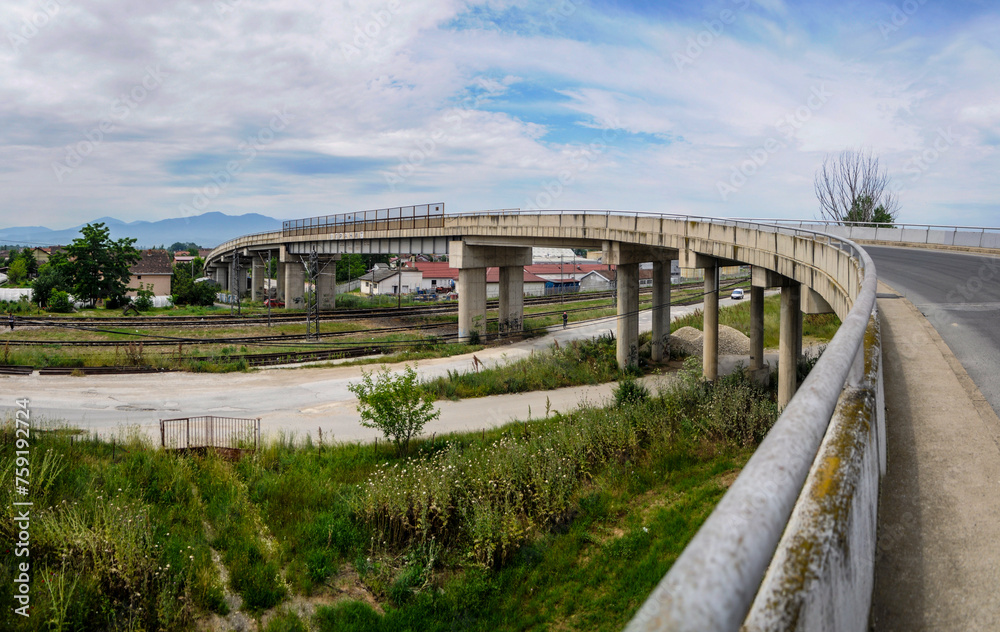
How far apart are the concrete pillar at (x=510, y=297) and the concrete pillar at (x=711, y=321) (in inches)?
603

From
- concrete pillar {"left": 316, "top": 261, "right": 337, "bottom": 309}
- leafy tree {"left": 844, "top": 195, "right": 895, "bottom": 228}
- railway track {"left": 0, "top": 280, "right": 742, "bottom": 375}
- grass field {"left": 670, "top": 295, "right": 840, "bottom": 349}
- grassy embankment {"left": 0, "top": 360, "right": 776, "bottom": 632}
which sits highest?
leafy tree {"left": 844, "top": 195, "right": 895, "bottom": 228}

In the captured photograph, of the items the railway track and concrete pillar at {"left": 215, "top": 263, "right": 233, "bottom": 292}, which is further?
concrete pillar at {"left": 215, "top": 263, "right": 233, "bottom": 292}

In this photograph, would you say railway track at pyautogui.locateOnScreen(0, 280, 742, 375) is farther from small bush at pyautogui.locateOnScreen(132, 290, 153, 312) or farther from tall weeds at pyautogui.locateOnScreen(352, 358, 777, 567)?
small bush at pyautogui.locateOnScreen(132, 290, 153, 312)

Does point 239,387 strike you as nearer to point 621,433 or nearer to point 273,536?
point 273,536

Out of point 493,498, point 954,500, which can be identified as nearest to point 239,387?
point 493,498

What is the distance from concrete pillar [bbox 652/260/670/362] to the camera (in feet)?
106

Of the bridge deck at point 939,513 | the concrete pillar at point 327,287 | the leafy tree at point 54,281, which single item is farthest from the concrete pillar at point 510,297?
the leafy tree at point 54,281

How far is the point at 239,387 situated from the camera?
2552 cm

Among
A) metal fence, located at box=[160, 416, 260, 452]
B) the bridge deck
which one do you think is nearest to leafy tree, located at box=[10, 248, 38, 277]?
metal fence, located at box=[160, 416, 260, 452]

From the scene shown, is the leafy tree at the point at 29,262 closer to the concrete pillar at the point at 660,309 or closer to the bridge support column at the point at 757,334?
the concrete pillar at the point at 660,309

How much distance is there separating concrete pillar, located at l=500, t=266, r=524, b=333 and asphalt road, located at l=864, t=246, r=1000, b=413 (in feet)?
70.1

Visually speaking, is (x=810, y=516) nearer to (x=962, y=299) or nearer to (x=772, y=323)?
(x=962, y=299)

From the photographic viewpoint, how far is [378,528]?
39.4ft

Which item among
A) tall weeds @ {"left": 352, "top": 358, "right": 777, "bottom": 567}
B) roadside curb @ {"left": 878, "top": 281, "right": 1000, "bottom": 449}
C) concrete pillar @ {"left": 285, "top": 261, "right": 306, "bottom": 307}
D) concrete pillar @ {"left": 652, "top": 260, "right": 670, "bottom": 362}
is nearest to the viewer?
roadside curb @ {"left": 878, "top": 281, "right": 1000, "bottom": 449}
